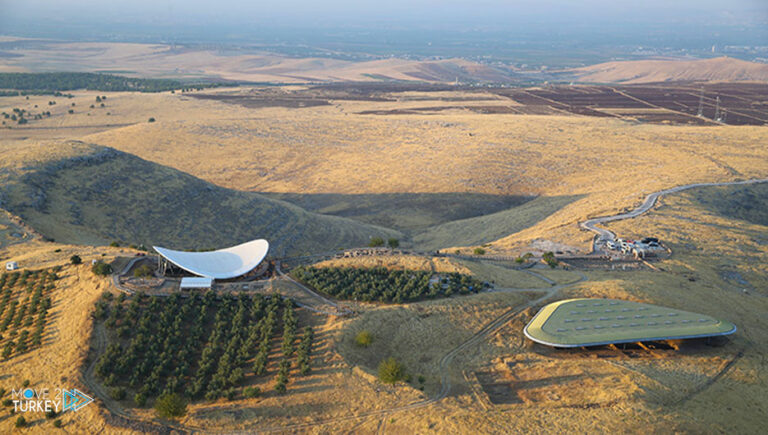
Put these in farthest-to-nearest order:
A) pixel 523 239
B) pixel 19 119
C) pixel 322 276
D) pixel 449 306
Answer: pixel 19 119 → pixel 523 239 → pixel 322 276 → pixel 449 306

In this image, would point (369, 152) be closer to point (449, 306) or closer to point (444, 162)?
point (444, 162)

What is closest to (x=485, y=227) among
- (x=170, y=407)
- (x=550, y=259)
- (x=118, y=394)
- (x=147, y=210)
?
(x=550, y=259)

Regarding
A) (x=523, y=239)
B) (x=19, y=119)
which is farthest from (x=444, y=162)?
(x=19, y=119)

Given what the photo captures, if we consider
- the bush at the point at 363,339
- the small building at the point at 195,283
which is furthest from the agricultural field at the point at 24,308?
the bush at the point at 363,339

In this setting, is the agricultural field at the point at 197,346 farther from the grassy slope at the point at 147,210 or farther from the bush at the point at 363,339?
the grassy slope at the point at 147,210

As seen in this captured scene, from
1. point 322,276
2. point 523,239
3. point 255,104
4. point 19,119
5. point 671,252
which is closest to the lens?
point 322,276

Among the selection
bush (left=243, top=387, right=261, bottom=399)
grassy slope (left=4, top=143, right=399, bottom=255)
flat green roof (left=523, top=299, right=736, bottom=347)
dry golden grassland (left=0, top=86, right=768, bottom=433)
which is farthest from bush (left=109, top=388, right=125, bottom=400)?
grassy slope (left=4, top=143, right=399, bottom=255)
